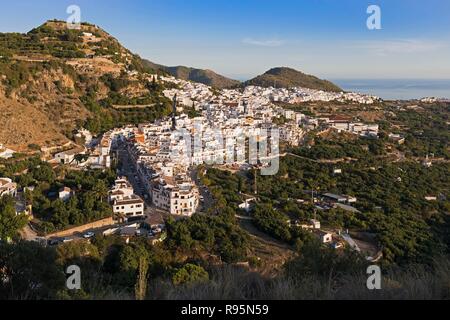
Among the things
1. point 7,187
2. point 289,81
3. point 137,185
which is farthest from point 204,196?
point 289,81

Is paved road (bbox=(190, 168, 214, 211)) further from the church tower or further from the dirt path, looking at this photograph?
the church tower

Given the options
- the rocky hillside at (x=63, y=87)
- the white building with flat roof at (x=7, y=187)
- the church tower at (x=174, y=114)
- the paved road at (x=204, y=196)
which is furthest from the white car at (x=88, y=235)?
the church tower at (x=174, y=114)

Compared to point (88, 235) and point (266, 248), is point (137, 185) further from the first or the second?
point (266, 248)

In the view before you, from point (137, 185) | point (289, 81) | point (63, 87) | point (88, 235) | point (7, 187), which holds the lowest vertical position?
point (88, 235)

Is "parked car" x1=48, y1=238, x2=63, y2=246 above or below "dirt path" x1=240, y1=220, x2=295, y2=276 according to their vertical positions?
above

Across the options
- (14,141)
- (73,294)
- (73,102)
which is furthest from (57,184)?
(73,294)

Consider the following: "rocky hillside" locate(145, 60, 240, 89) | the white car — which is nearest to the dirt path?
the white car

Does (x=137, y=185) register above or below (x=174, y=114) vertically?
below
